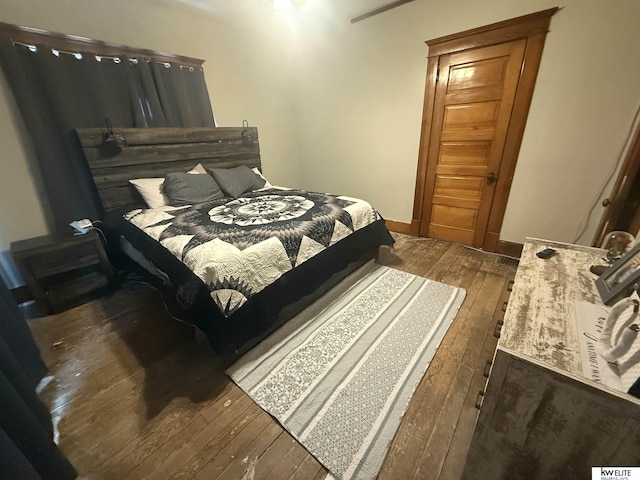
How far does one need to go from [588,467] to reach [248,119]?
4.00 meters

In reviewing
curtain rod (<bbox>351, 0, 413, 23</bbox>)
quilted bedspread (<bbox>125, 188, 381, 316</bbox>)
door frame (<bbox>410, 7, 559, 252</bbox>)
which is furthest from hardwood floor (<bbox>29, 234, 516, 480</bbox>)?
curtain rod (<bbox>351, 0, 413, 23</bbox>)

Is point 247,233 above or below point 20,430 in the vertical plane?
above

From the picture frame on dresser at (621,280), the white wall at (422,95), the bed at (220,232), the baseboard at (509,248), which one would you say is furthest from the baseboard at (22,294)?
the baseboard at (509,248)

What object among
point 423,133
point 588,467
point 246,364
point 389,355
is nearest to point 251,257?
point 246,364

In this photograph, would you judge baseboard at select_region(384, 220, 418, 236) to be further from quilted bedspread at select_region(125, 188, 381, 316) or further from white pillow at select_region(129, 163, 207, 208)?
white pillow at select_region(129, 163, 207, 208)

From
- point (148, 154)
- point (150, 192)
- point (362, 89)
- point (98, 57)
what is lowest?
point (150, 192)

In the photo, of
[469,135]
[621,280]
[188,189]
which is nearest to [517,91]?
[469,135]

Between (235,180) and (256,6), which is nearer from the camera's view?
(235,180)

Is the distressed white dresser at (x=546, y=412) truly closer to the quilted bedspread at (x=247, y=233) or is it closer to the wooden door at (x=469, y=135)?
the quilted bedspread at (x=247, y=233)

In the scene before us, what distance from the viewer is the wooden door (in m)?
2.38

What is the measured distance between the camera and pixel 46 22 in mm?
1971

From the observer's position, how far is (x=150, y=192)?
2432 millimetres

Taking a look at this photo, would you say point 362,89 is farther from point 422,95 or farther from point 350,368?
point 350,368

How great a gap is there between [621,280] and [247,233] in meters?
1.78
